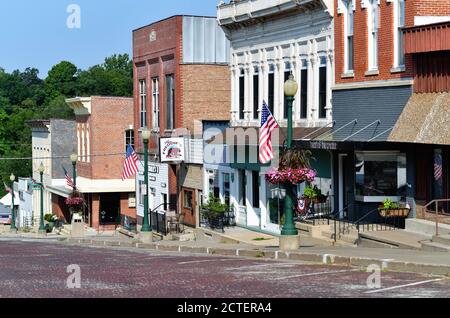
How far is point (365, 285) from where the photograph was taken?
1694 cm

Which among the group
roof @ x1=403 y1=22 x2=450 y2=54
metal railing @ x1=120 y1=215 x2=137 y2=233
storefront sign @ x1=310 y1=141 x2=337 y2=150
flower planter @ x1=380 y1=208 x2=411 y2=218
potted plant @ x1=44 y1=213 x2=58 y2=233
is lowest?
potted plant @ x1=44 y1=213 x2=58 y2=233

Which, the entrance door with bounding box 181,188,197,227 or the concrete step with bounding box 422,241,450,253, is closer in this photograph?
the concrete step with bounding box 422,241,450,253

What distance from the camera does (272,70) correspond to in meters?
38.2

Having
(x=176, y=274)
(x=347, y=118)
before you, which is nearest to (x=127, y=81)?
(x=347, y=118)

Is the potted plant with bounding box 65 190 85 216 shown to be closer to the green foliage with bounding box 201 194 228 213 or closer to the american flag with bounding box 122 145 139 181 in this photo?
the american flag with bounding box 122 145 139 181

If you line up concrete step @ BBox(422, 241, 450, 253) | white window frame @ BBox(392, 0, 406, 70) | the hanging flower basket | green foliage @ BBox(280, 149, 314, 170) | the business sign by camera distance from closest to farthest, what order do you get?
concrete step @ BBox(422, 241, 450, 253) → green foliage @ BBox(280, 149, 314, 170) → white window frame @ BBox(392, 0, 406, 70) → the business sign → the hanging flower basket

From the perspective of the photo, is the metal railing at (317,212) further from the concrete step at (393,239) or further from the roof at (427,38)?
the roof at (427,38)

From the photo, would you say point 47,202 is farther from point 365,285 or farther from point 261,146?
point 365,285

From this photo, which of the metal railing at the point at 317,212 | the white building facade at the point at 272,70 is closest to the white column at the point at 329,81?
the white building facade at the point at 272,70

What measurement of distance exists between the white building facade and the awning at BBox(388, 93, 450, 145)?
17.5ft

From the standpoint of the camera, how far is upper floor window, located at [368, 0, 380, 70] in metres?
30.1

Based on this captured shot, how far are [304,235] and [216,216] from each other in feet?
30.8

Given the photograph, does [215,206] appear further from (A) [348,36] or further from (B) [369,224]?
(B) [369,224]

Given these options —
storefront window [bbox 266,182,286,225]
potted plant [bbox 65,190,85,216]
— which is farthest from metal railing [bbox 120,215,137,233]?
storefront window [bbox 266,182,286,225]
